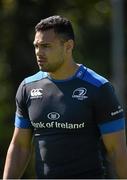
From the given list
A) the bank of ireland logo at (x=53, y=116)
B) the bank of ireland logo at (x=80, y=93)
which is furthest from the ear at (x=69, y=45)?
the bank of ireland logo at (x=53, y=116)

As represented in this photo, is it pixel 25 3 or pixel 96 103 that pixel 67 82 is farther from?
pixel 25 3

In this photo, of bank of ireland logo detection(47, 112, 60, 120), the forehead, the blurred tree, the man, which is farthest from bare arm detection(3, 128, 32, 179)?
the blurred tree

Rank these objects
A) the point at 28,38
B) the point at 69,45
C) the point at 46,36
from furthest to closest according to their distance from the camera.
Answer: the point at 28,38 < the point at 69,45 < the point at 46,36

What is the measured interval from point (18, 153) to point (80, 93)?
686mm

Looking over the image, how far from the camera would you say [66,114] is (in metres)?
6.80

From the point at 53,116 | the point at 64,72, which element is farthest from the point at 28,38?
the point at 53,116

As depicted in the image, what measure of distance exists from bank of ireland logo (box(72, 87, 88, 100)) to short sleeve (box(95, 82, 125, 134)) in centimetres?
10

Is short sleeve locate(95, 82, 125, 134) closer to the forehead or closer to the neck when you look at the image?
the neck

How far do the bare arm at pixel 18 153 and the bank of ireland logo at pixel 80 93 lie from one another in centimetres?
47

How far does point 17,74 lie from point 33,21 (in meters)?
1.10

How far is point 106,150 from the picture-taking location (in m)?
6.98

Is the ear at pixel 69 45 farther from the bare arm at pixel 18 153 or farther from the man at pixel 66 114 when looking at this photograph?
the bare arm at pixel 18 153

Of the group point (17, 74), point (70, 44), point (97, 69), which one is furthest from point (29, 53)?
point (70, 44)

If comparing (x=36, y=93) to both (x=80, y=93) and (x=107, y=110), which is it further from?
(x=107, y=110)
